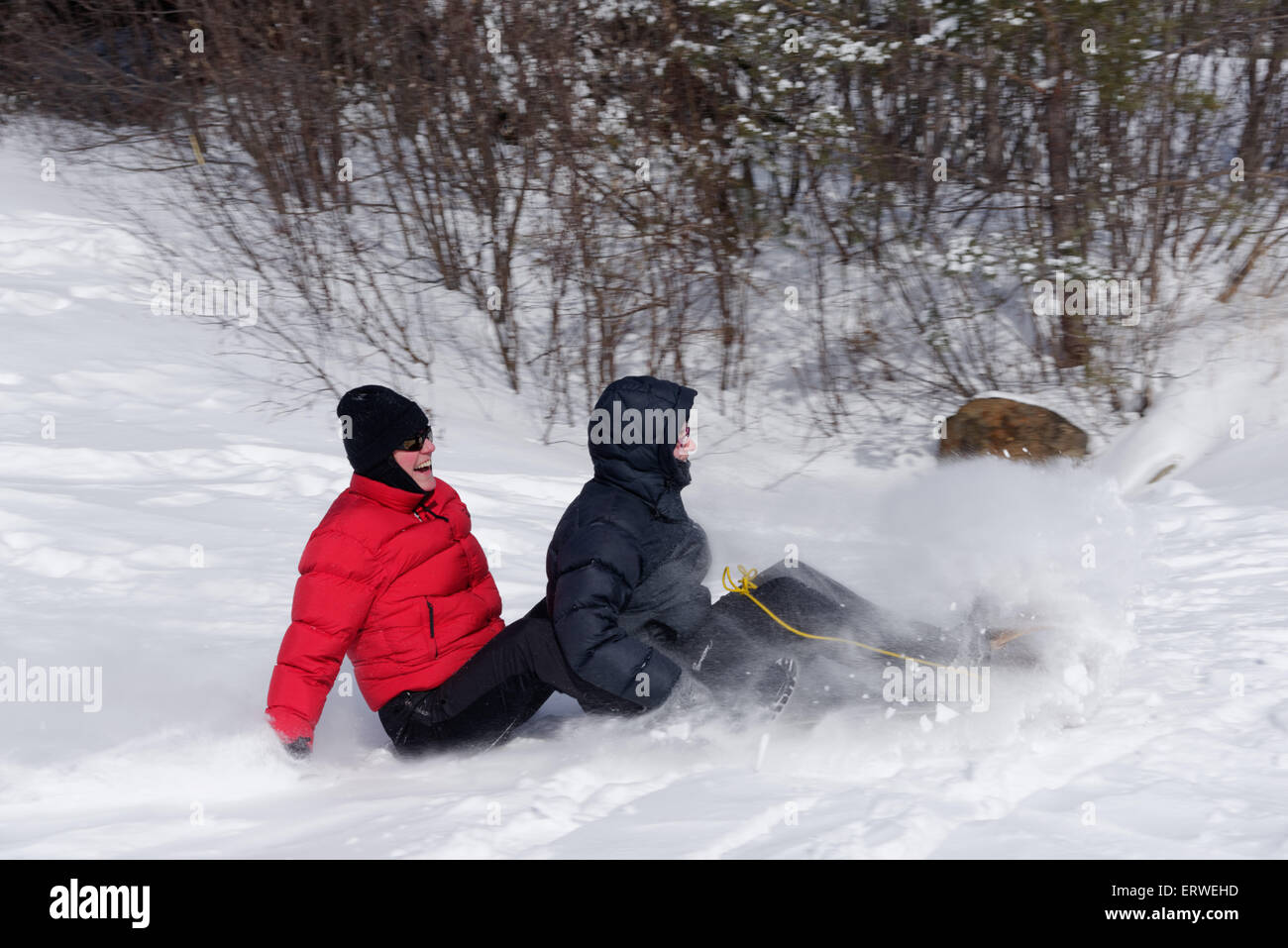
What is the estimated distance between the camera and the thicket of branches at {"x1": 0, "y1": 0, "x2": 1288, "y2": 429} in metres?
7.44

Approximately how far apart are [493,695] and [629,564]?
0.54 metres

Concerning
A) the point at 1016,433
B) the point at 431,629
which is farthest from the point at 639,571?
the point at 1016,433

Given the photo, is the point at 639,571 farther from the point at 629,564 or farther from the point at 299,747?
the point at 299,747

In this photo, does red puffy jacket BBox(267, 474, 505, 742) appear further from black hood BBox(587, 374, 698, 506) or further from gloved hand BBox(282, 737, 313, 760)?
black hood BBox(587, 374, 698, 506)

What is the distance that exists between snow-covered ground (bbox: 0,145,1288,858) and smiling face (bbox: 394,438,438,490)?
787 mm

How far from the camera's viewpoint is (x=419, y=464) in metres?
2.98

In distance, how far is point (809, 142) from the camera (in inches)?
310

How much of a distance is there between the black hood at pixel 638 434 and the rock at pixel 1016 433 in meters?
4.41

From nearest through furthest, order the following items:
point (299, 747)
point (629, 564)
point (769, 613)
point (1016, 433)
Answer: point (299, 747) → point (629, 564) → point (769, 613) → point (1016, 433)

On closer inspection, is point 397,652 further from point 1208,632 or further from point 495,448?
point 495,448

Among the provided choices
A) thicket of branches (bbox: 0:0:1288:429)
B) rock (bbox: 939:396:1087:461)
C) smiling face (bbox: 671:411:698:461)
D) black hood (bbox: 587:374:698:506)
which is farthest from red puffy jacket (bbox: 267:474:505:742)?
thicket of branches (bbox: 0:0:1288:429)

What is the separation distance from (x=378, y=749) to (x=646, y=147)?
21.1 ft

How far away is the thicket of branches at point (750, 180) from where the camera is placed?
7.44 meters
